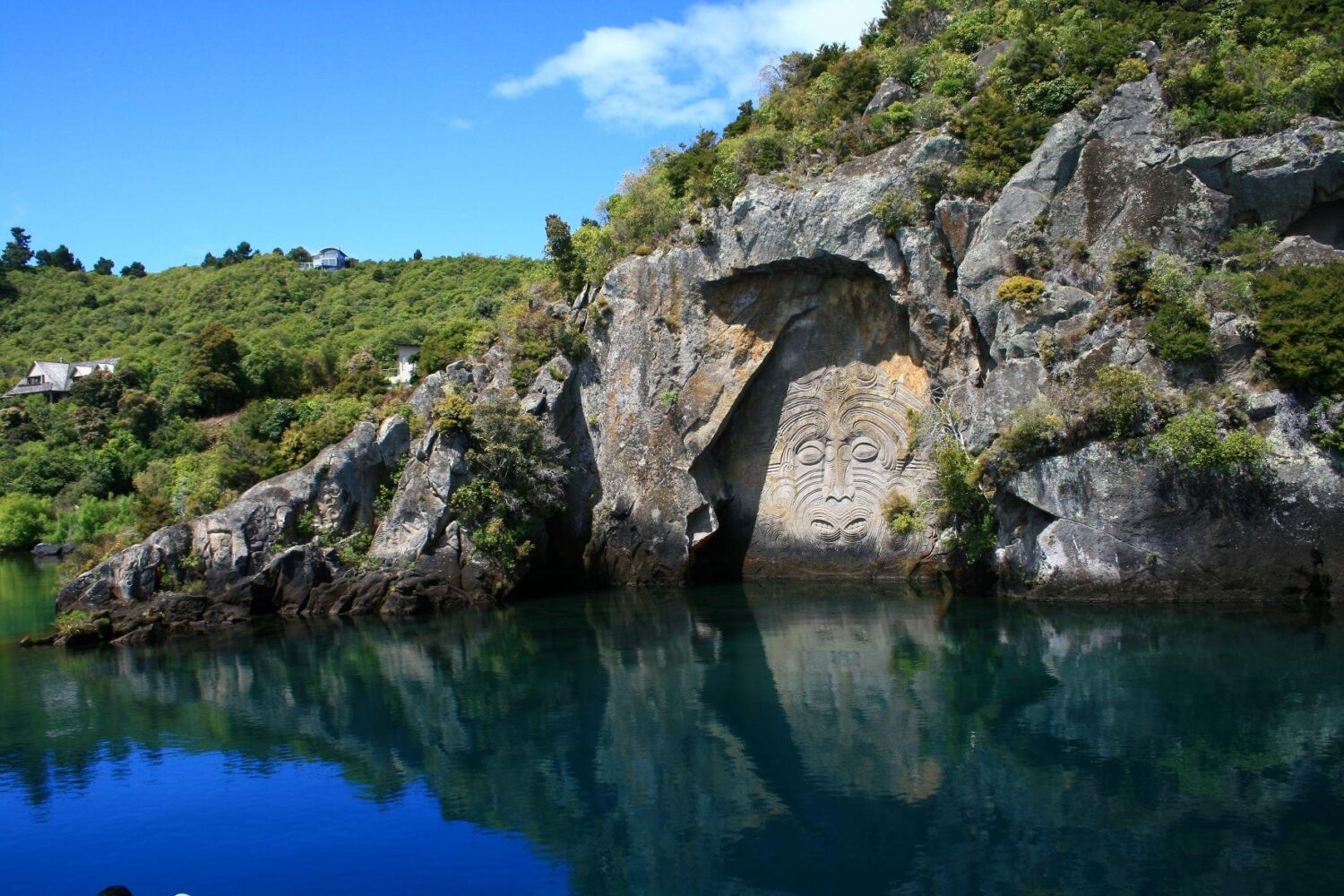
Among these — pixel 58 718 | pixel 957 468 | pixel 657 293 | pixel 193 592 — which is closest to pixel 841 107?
pixel 657 293

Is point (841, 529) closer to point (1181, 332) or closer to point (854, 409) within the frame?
point (854, 409)

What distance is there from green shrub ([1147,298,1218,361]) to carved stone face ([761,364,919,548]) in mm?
9354

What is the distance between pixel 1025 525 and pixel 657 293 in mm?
14959

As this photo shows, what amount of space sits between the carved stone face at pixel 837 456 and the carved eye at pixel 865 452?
3 centimetres

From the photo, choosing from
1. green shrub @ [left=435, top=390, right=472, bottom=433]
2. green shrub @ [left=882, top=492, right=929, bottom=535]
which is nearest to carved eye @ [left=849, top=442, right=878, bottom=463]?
green shrub @ [left=882, top=492, right=929, bottom=535]

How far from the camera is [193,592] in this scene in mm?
33094

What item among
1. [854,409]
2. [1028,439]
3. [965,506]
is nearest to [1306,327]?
[1028,439]

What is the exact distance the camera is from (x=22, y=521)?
58.4 meters

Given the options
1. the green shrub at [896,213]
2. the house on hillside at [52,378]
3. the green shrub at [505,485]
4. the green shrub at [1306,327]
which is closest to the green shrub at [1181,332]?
the green shrub at [1306,327]

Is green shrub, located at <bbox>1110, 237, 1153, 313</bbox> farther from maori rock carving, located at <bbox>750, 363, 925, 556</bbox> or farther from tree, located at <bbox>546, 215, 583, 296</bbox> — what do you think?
tree, located at <bbox>546, 215, 583, 296</bbox>

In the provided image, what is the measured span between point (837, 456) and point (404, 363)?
27222 millimetres

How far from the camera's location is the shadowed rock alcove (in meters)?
35.6

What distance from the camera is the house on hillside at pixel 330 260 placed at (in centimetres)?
9288

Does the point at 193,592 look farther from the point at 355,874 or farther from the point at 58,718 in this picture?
the point at 355,874
